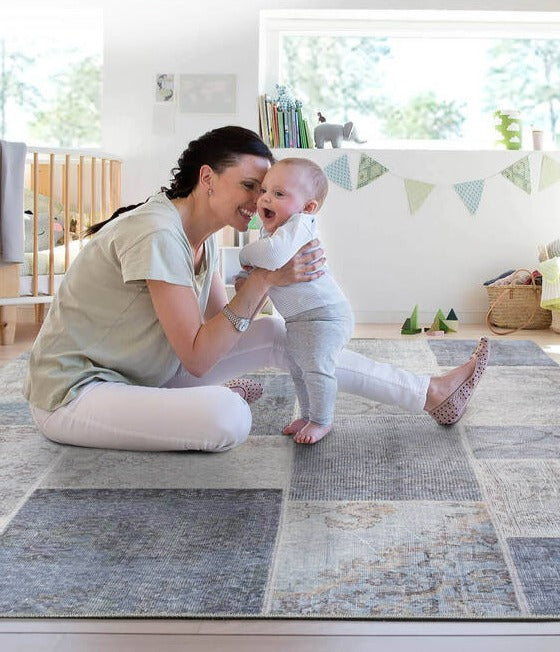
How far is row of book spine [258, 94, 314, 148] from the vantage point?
476 centimetres

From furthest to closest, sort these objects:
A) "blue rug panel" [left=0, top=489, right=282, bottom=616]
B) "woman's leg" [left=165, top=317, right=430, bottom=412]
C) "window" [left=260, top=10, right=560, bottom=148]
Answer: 1. "window" [left=260, top=10, right=560, bottom=148]
2. "woman's leg" [left=165, top=317, right=430, bottom=412]
3. "blue rug panel" [left=0, top=489, right=282, bottom=616]

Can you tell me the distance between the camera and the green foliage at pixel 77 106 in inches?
202

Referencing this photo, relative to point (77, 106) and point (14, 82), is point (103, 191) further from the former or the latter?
point (14, 82)

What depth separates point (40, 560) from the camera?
58.5 inches

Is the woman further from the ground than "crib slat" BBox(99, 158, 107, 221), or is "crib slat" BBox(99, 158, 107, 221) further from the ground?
"crib slat" BBox(99, 158, 107, 221)

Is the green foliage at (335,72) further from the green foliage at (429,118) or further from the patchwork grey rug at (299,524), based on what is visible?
the patchwork grey rug at (299,524)

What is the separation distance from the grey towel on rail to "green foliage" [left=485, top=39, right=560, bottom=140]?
8.35 ft

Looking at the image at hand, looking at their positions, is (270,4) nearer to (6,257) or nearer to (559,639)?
(6,257)

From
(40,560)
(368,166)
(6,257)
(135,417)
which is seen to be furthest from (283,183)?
(368,166)

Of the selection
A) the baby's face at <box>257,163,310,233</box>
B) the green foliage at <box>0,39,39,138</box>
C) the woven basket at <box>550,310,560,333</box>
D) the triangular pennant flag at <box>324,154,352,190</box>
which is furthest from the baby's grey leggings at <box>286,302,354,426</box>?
the green foliage at <box>0,39,39,138</box>

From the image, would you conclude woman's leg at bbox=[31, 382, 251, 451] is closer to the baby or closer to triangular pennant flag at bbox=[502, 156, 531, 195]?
the baby

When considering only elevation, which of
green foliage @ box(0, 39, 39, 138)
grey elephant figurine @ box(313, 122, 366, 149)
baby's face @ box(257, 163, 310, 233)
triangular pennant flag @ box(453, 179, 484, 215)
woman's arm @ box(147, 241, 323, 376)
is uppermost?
green foliage @ box(0, 39, 39, 138)

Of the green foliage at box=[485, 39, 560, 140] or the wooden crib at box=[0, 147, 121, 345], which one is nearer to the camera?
the wooden crib at box=[0, 147, 121, 345]

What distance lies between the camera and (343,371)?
87.3 inches
